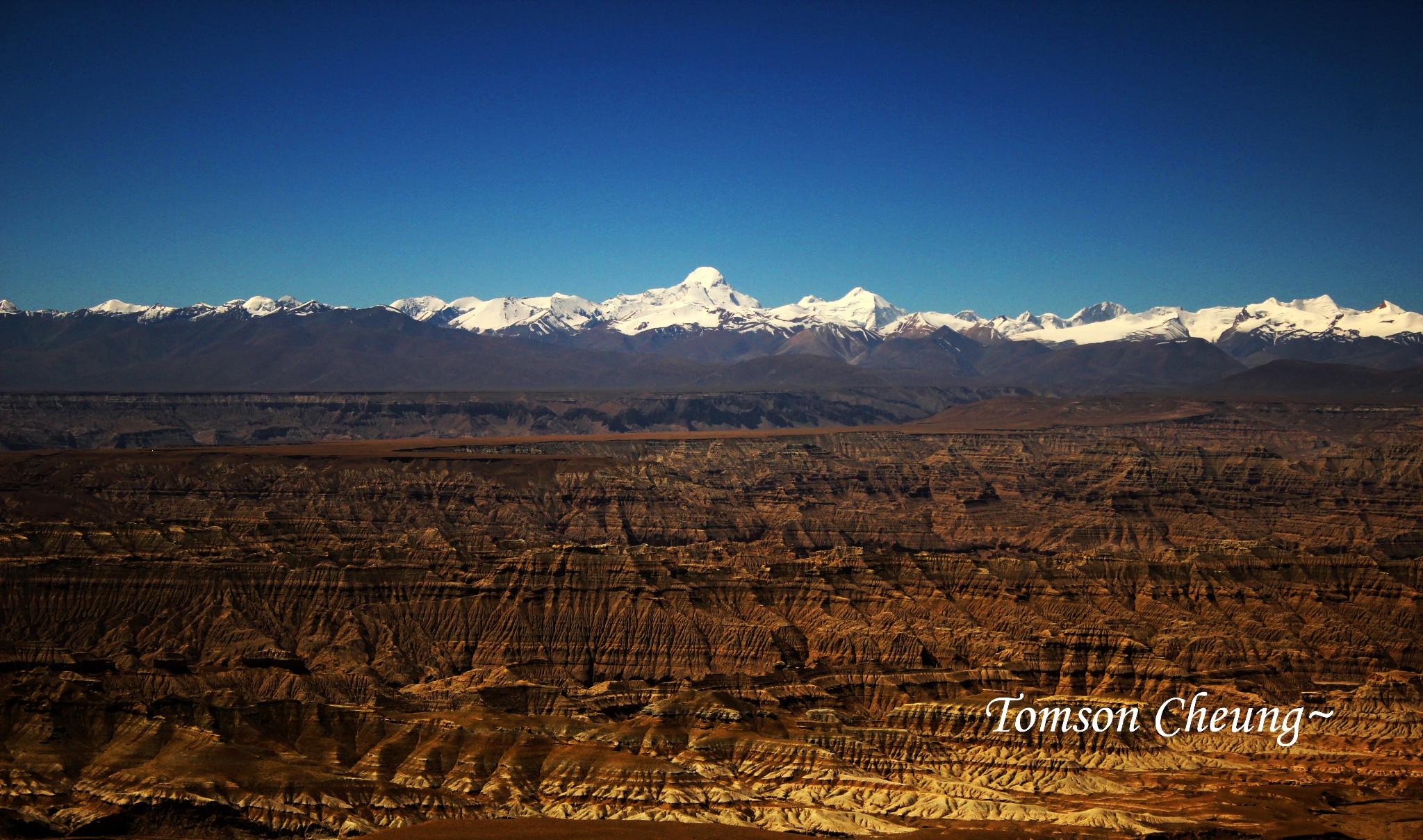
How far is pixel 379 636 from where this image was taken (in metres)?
123

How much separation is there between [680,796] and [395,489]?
12351cm

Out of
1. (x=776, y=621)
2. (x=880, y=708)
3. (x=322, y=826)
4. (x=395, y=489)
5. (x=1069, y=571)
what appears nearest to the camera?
(x=322, y=826)

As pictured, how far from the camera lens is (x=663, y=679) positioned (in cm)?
11906

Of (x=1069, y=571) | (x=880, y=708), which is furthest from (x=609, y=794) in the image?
(x=1069, y=571)

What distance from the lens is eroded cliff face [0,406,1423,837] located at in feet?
269

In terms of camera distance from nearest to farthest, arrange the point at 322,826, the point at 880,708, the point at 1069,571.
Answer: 1. the point at 322,826
2. the point at 880,708
3. the point at 1069,571

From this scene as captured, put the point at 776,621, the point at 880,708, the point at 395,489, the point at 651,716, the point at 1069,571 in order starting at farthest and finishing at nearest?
the point at 395,489 < the point at 1069,571 < the point at 776,621 < the point at 880,708 < the point at 651,716

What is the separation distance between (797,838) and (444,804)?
20.2 meters

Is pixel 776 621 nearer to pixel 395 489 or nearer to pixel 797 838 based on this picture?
pixel 797 838

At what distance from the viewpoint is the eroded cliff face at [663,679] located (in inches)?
3226

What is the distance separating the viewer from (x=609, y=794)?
83500 mm

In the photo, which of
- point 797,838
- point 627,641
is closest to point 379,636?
point 627,641

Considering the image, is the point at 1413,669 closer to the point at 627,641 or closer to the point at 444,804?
the point at 627,641

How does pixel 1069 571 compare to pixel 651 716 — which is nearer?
pixel 651 716
